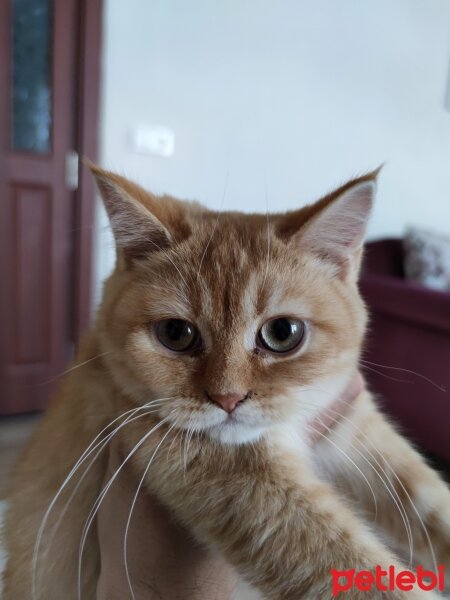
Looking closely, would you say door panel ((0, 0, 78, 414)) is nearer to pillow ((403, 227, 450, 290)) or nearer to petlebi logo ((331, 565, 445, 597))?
pillow ((403, 227, 450, 290))

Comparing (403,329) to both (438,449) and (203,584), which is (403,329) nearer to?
(438,449)

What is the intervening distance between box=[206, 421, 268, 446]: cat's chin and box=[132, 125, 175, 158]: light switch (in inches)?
80.2

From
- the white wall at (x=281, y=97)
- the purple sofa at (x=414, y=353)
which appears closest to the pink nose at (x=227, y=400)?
the purple sofa at (x=414, y=353)

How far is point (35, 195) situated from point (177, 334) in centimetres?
190

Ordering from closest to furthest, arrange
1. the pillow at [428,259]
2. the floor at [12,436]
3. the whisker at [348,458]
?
1. the whisker at [348,458]
2. the floor at [12,436]
3. the pillow at [428,259]

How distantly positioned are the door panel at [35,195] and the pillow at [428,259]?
6.56 ft

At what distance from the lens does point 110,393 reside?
912 millimetres

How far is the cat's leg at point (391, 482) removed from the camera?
95 cm

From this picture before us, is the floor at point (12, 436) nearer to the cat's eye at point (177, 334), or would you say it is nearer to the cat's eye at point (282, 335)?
the cat's eye at point (177, 334)

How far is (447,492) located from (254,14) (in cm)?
265

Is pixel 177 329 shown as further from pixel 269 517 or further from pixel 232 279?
pixel 269 517

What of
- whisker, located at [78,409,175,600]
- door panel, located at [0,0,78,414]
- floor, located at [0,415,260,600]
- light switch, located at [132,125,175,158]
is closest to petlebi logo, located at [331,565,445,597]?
whisker, located at [78,409,175,600]

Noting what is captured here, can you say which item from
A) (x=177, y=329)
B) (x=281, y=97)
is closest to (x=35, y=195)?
(x=281, y=97)

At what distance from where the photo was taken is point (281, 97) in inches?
116
